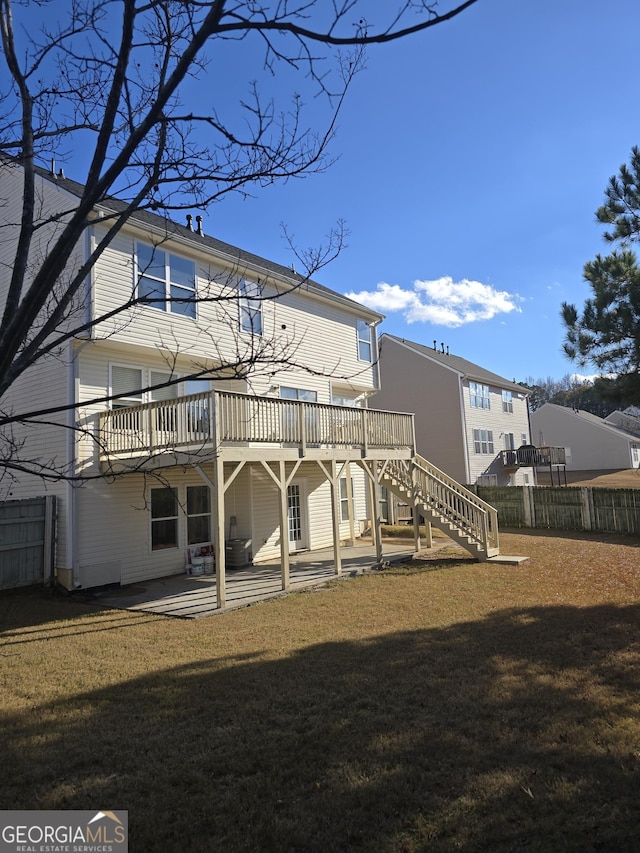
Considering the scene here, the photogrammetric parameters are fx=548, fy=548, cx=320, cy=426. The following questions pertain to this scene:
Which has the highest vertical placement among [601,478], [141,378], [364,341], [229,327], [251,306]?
[364,341]

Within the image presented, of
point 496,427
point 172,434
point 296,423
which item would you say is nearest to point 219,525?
point 172,434

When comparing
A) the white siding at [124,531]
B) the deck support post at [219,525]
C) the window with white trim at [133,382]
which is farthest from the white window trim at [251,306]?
the white siding at [124,531]

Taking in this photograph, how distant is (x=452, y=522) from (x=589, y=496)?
740cm

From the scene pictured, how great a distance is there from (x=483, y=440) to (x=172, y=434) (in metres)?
21.7

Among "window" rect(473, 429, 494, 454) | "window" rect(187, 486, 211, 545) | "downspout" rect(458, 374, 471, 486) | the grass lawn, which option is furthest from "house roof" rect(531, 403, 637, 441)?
the grass lawn

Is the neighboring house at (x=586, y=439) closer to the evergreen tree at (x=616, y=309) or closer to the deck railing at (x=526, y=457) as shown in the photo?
the deck railing at (x=526, y=457)

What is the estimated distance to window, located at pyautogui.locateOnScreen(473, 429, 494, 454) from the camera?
2819cm

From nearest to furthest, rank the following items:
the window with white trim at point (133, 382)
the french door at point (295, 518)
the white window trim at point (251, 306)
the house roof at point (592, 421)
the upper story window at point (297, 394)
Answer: the white window trim at point (251, 306)
the window with white trim at point (133, 382)
the upper story window at point (297, 394)
the french door at point (295, 518)
the house roof at point (592, 421)

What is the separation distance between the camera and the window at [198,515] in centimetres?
1340

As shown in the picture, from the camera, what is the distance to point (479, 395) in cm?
2917

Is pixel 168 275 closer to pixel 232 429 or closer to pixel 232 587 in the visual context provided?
pixel 232 429

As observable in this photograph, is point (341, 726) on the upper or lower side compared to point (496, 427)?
lower

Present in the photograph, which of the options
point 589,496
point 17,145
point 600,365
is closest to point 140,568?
point 17,145

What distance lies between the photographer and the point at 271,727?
465cm
